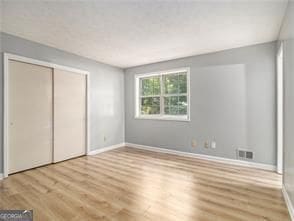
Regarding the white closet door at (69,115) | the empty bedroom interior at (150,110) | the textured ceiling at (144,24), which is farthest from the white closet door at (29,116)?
the textured ceiling at (144,24)

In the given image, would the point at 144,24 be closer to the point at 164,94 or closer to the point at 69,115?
the point at 164,94

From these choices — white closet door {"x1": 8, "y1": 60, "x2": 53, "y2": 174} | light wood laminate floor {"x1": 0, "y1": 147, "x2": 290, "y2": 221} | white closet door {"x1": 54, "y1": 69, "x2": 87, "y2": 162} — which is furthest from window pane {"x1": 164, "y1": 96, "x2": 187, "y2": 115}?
white closet door {"x1": 8, "y1": 60, "x2": 53, "y2": 174}

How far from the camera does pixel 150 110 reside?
474 centimetres

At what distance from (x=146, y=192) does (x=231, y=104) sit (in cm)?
244

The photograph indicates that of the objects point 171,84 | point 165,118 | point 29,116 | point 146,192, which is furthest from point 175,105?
point 29,116

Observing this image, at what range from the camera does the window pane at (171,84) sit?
425 centimetres

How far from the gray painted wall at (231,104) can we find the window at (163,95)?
0.21 meters

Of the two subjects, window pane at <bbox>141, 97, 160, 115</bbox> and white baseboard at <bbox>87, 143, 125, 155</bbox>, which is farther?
window pane at <bbox>141, 97, 160, 115</bbox>

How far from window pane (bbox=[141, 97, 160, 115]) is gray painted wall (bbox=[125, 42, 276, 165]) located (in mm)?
548

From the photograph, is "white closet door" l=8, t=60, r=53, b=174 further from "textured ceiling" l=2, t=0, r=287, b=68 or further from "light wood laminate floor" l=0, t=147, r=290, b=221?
"textured ceiling" l=2, t=0, r=287, b=68

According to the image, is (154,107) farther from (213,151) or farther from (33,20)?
(33,20)

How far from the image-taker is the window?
13.5ft

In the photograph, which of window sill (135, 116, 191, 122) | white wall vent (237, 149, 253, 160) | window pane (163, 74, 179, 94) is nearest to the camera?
white wall vent (237, 149, 253, 160)

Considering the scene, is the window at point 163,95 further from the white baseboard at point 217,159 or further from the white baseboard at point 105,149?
the white baseboard at point 105,149
